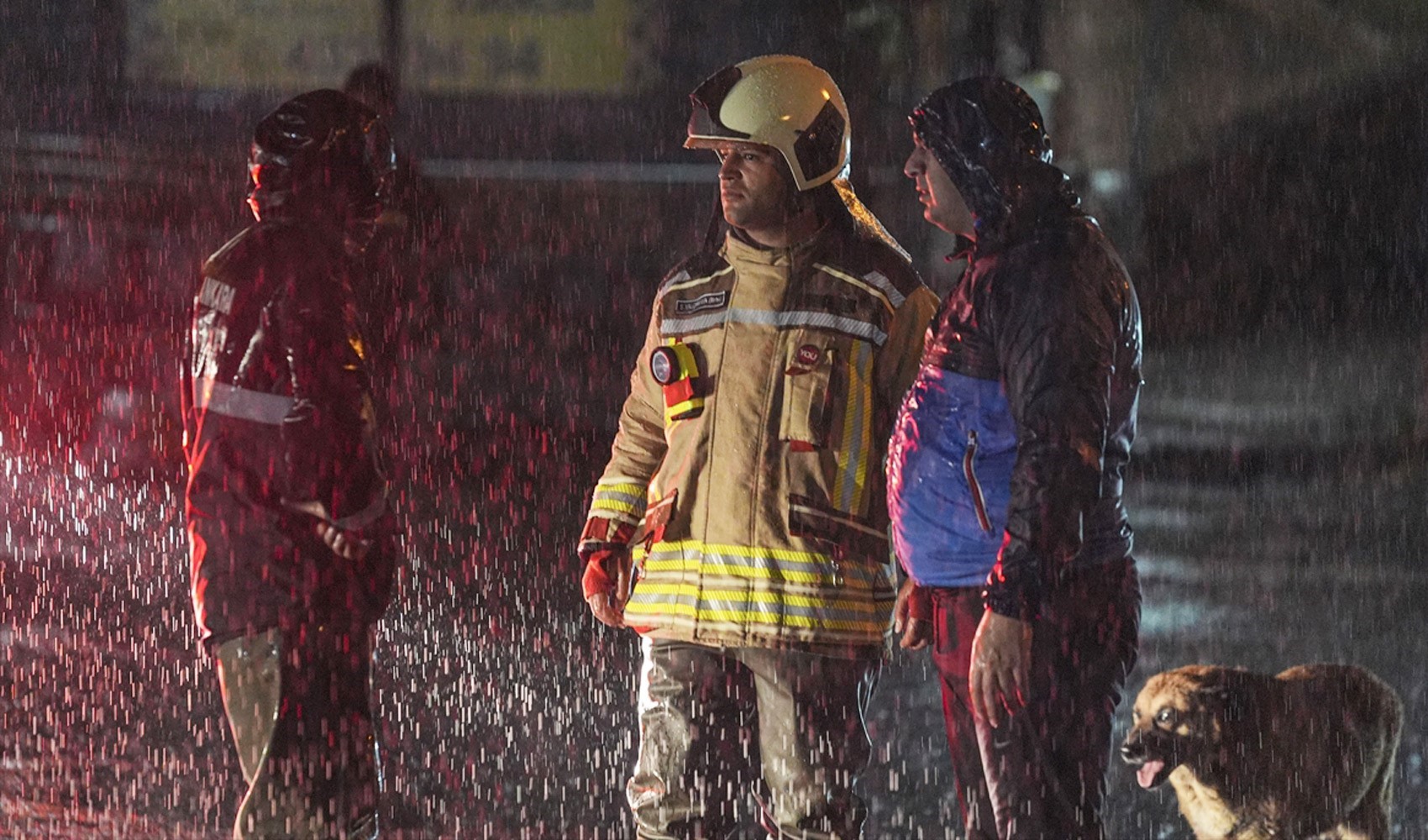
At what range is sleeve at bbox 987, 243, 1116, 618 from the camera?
3584 mm

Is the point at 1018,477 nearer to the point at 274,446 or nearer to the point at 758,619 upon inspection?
the point at 758,619

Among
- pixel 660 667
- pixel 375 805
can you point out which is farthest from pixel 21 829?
pixel 660 667

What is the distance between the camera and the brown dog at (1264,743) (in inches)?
205

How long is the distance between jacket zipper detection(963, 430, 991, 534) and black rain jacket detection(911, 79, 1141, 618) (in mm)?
143

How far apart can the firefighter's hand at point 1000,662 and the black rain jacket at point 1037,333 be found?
4 cm

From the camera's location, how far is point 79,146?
44.7 feet

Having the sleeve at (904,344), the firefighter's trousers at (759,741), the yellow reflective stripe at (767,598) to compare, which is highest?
the sleeve at (904,344)

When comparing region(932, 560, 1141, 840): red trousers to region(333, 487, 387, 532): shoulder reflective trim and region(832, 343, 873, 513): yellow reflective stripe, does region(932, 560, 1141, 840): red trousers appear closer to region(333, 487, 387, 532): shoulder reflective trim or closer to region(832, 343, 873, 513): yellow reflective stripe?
region(832, 343, 873, 513): yellow reflective stripe

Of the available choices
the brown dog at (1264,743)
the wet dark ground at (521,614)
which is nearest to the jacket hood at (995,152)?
the brown dog at (1264,743)

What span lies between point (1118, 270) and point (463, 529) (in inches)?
289

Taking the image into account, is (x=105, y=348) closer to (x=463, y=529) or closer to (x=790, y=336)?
(x=463, y=529)

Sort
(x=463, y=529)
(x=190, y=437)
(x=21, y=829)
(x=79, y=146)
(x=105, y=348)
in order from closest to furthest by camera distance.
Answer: (x=190, y=437), (x=21, y=829), (x=463, y=529), (x=105, y=348), (x=79, y=146)

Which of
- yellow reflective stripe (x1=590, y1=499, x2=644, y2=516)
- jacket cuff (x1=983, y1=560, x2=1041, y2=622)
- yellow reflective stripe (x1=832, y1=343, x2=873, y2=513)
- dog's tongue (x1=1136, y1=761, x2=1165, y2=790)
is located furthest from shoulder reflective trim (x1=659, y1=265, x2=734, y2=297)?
dog's tongue (x1=1136, y1=761, x2=1165, y2=790)

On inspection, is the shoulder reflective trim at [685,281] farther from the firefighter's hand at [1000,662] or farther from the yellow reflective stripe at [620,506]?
the firefighter's hand at [1000,662]
